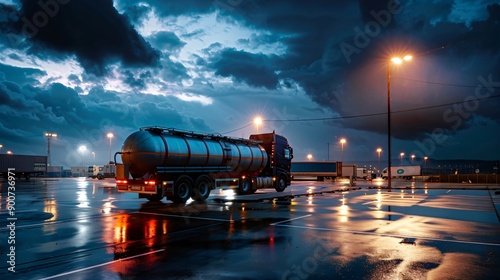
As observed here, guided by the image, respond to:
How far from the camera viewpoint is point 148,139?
1928 cm

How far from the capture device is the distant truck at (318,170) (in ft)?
223

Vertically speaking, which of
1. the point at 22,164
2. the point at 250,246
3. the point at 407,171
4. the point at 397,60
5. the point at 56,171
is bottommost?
the point at 56,171

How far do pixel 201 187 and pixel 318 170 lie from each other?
49.7m

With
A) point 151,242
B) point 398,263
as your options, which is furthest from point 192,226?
point 398,263

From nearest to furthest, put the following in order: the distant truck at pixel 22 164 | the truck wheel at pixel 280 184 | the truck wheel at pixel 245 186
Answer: the truck wheel at pixel 245 186
the truck wheel at pixel 280 184
the distant truck at pixel 22 164

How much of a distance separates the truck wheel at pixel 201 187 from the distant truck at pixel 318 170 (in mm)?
48467

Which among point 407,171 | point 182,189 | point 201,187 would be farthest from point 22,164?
point 407,171

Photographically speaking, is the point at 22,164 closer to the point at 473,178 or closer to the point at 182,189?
the point at 182,189

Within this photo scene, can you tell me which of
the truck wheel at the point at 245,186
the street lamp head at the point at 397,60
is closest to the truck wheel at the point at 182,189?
the truck wheel at the point at 245,186

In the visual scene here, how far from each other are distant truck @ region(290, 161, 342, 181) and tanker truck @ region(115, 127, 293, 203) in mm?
42278

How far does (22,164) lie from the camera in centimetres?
6100

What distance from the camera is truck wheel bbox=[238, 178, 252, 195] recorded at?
86.1 feet

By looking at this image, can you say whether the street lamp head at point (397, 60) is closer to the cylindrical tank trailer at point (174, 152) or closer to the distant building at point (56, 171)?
the cylindrical tank trailer at point (174, 152)

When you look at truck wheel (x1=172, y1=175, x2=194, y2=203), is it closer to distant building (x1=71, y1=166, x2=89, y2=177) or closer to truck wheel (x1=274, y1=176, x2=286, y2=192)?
truck wheel (x1=274, y1=176, x2=286, y2=192)
